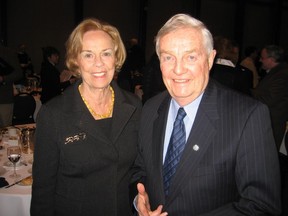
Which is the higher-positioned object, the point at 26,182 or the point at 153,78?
the point at 153,78

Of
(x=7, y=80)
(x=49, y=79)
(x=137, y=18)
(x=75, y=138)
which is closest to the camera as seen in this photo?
(x=75, y=138)

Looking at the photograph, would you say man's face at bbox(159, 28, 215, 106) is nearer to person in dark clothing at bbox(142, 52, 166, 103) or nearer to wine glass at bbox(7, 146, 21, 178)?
wine glass at bbox(7, 146, 21, 178)

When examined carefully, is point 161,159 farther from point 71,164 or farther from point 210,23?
point 210,23

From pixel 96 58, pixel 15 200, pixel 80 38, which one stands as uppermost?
pixel 80 38

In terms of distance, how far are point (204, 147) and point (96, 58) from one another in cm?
88

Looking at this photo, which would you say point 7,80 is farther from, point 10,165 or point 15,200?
point 15,200

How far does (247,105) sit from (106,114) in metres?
0.97

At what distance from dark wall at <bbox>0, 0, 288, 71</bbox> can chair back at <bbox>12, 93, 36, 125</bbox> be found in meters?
5.85

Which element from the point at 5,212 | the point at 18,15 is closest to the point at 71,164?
the point at 5,212

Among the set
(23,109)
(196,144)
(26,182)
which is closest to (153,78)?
(23,109)

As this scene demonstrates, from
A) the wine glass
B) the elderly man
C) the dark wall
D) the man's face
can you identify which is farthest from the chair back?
the dark wall

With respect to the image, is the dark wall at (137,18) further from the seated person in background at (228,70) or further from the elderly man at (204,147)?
the elderly man at (204,147)

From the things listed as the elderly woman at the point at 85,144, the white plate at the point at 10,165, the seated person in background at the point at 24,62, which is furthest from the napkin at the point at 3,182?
the seated person in background at the point at 24,62

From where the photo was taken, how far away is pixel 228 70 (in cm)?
351
